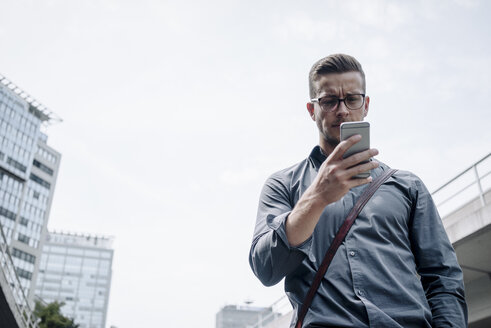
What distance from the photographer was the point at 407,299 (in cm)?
175

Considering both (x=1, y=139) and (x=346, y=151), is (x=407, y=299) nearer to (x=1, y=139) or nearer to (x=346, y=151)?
(x=346, y=151)

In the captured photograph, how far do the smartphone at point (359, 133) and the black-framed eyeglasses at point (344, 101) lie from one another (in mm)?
376

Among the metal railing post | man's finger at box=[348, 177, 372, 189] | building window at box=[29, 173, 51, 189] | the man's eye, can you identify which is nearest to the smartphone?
man's finger at box=[348, 177, 372, 189]

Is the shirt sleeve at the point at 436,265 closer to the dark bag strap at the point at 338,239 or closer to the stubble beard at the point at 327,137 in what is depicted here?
the dark bag strap at the point at 338,239

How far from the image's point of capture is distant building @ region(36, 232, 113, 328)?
156 meters

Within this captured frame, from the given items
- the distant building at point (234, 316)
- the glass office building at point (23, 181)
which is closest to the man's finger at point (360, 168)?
the glass office building at point (23, 181)

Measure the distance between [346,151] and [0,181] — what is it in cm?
9414

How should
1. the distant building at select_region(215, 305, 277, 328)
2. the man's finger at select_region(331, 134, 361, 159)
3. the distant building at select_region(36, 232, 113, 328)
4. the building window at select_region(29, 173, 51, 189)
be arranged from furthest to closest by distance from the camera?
the distant building at select_region(36, 232, 113, 328) < the distant building at select_region(215, 305, 277, 328) < the building window at select_region(29, 173, 51, 189) < the man's finger at select_region(331, 134, 361, 159)

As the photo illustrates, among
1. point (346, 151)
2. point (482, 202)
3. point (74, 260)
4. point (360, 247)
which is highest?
point (74, 260)

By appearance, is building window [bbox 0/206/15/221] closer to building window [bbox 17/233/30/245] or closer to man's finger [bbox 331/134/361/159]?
building window [bbox 17/233/30/245]

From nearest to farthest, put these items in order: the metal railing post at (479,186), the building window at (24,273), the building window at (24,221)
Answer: the metal railing post at (479,186) < the building window at (24,273) < the building window at (24,221)

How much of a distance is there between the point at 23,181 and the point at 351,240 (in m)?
99.3

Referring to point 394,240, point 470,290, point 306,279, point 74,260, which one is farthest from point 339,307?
point 74,260

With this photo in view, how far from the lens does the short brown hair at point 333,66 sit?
2.12m
